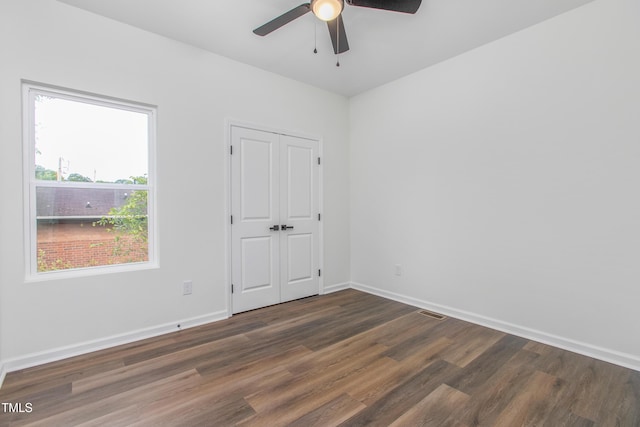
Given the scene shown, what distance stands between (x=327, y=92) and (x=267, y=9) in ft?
5.97

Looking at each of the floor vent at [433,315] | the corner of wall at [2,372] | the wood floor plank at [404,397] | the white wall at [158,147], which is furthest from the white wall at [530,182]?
the corner of wall at [2,372]

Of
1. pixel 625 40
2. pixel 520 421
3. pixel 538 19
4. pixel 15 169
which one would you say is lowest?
pixel 520 421

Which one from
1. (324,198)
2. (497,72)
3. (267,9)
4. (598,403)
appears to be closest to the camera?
(598,403)

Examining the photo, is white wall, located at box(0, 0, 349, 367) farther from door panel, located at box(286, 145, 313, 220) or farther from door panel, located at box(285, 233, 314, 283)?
door panel, located at box(285, 233, 314, 283)

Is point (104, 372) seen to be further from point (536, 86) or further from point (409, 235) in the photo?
point (536, 86)

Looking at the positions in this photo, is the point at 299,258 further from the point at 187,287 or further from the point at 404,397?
the point at 404,397

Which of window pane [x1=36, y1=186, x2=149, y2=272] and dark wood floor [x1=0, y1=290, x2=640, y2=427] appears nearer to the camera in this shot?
dark wood floor [x1=0, y1=290, x2=640, y2=427]

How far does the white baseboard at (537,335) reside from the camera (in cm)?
226

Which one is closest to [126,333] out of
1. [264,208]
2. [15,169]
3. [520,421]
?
[15,169]

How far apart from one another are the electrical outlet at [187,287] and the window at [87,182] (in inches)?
15.8

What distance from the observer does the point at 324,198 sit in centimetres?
419

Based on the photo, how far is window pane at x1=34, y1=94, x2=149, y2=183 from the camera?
2420 mm

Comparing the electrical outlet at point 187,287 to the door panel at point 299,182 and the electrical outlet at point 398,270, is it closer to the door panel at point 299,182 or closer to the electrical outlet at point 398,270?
the door panel at point 299,182

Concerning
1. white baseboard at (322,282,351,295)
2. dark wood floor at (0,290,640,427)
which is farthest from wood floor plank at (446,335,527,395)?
white baseboard at (322,282,351,295)
